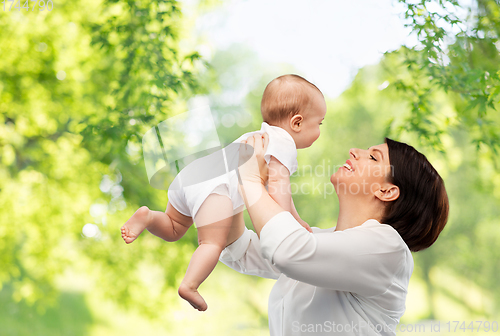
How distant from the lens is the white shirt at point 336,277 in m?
0.77

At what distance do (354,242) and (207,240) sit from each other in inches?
15.7

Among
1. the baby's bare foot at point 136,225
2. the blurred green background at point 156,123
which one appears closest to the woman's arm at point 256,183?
the blurred green background at point 156,123

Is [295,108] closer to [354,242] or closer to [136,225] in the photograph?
[354,242]

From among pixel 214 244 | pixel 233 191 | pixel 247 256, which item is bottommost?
pixel 247 256

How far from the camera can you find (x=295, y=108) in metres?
1.06

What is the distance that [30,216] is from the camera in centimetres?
379

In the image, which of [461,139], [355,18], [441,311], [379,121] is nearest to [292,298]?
[355,18]

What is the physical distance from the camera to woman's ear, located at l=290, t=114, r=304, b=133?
1.05m

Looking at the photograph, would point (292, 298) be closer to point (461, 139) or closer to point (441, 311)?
point (461, 139)

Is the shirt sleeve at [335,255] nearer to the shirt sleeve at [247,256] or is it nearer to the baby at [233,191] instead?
the baby at [233,191]

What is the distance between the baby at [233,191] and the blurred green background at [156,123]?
0.13 m

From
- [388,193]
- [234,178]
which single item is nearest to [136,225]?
[234,178]

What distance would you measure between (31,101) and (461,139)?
540 centimetres

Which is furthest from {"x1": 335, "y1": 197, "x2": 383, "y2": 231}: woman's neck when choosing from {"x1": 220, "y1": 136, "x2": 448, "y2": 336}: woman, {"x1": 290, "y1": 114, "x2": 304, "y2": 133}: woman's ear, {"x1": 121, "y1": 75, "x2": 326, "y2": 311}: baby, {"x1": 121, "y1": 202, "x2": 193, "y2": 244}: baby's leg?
{"x1": 121, "y1": 202, "x2": 193, "y2": 244}: baby's leg
